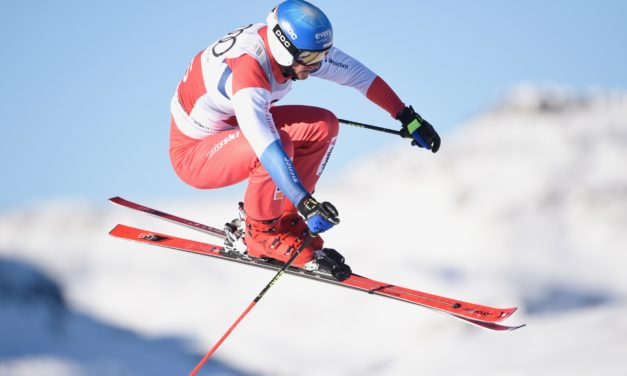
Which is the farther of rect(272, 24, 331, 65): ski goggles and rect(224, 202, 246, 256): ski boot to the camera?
rect(224, 202, 246, 256): ski boot

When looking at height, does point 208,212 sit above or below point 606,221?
below

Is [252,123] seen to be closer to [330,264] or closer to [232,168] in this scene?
[232,168]

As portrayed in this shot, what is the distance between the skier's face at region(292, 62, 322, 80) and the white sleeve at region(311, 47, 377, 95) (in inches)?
24.3

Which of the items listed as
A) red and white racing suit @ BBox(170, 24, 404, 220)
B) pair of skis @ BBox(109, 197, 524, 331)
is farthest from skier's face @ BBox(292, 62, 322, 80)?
pair of skis @ BBox(109, 197, 524, 331)

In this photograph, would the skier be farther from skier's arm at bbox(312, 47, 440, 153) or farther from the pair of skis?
the pair of skis

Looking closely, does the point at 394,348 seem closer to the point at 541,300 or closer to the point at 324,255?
the point at 541,300

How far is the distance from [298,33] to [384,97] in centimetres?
207

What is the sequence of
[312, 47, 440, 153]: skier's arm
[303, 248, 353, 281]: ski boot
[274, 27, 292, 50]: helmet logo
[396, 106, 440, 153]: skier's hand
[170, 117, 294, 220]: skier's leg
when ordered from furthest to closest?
1. [396, 106, 440, 153]: skier's hand
2. [312, 47, 440, 153]: skier's arm
3. [303, 248, 353, 281]: ski boot
4. [170, 117, 294, 220]: skier's leg
5. [274, 27, 292, 50]: helmet logo

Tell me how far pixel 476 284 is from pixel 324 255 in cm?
11334

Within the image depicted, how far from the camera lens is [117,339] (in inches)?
4525

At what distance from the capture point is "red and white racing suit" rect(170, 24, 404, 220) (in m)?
7.89

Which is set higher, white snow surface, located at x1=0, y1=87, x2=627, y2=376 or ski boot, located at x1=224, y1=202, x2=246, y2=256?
white snow surface, located at x1=0, y1=87, x2=627, y2=376

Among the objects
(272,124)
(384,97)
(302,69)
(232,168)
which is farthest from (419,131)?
(272,124)

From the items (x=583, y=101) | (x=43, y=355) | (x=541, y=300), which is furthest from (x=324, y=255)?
(x=583, y=101)
